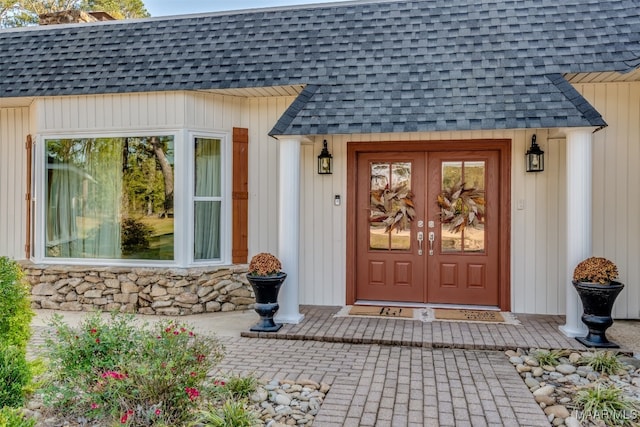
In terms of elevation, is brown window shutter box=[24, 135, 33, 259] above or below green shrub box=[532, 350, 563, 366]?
above

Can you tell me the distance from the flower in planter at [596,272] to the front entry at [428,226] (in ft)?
5.11

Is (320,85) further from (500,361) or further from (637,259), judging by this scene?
(637,259)

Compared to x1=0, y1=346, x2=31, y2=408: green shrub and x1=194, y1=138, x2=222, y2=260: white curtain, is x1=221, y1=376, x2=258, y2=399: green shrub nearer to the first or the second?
x1=0, y1=346, x2=31, y2=408: green shrub

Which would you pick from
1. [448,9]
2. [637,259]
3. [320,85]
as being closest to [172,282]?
[320,85]

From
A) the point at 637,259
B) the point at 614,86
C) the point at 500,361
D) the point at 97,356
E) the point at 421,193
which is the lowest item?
the point at 500,361

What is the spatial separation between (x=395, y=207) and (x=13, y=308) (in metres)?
4.75

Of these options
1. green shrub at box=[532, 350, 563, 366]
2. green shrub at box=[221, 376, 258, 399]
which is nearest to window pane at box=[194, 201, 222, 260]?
green shrub at box=[221, 376, 258, 399]

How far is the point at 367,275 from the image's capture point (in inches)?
270

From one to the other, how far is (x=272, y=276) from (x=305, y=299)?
157 cm

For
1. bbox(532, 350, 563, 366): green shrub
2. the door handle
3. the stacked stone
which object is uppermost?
the door handle

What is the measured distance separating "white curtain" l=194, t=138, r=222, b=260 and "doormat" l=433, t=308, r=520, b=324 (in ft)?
10.6

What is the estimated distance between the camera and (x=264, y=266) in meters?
5.50

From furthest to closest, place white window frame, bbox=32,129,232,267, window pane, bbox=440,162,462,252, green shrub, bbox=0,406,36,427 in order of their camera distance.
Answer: window pane, bbox=440,162,462,252
white window frame, bbox=32,129,232,267
green shrub, bbox=0,406,36,427

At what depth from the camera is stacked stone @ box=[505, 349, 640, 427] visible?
3435 millimetres
